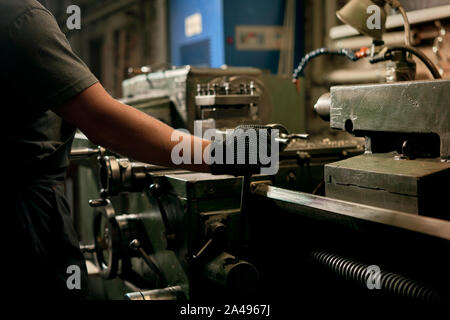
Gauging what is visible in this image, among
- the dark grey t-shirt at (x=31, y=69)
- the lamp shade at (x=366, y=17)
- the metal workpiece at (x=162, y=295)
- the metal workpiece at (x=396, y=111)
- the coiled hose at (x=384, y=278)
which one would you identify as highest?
the lamp shade at (x=366, y=17)

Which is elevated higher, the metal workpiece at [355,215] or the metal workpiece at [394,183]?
the metal workpiece at [394,183]

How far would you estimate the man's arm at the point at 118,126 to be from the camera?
3.01 feet

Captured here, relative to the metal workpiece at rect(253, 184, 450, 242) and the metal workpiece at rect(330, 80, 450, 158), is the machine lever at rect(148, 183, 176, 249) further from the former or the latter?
the metal workpiece at rect(330, 80, 450, 158)

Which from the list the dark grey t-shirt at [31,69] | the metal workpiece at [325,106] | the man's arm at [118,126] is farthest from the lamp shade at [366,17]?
the dark grey t-shirt at [31,69]

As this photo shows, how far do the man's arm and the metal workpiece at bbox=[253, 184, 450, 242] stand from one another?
26 centimetres

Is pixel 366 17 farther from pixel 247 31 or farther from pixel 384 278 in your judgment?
pixel 247 31

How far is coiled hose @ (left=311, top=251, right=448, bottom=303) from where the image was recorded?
86cm

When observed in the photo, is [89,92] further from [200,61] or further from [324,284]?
[200,61]

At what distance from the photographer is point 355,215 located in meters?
0.92

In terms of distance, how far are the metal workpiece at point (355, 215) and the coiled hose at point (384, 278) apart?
107 mm
